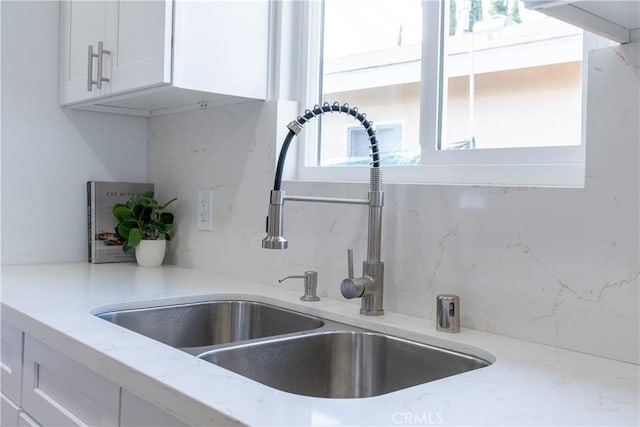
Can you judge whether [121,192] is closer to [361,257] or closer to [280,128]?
[280,128]

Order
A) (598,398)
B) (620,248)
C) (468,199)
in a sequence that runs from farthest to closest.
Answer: (468,199), (620,248), (598,398)

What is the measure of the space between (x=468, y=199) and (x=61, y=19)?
1654mm

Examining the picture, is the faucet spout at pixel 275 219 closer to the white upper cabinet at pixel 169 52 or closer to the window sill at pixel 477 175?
the window sill at pixel 477 175

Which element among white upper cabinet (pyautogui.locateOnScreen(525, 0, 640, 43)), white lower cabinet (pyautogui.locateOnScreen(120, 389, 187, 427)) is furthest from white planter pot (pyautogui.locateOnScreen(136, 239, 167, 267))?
white upper cabinet (pyautogui.locateOnScreen(525, 0, 640, 43))

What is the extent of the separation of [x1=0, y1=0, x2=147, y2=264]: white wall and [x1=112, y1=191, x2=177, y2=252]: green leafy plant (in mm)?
206

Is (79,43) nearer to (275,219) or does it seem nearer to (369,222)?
(275,219)

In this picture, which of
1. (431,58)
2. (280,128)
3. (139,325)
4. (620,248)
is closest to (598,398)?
(620,248)

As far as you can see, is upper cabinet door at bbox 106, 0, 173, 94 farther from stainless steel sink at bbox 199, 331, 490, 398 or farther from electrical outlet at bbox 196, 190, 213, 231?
stainless steel sink at bbox 199, 331, 490, 398

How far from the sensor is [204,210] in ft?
6.80

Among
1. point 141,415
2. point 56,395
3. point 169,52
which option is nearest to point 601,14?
point 141,415

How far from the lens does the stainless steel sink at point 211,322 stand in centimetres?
149

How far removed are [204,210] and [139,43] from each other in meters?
0.60

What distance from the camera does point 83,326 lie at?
1.19 m

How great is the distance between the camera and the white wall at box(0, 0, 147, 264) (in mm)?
2080
